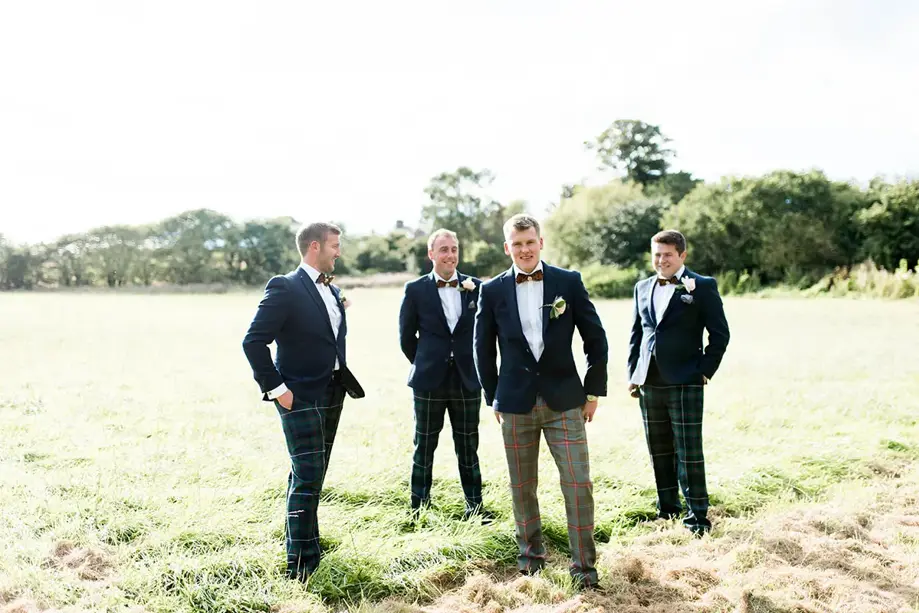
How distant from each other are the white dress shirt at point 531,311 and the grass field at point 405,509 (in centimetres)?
135

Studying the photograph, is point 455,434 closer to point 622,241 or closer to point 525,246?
point 525,246

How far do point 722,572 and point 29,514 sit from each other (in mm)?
4460

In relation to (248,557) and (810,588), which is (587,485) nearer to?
(810,588)

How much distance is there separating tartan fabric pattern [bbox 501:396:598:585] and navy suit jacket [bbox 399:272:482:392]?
3.24 ft

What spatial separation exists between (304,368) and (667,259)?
2.65 m

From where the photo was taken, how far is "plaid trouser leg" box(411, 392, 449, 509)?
15.8ft

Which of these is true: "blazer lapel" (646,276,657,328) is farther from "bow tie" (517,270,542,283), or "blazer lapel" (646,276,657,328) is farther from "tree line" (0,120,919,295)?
"tree line" (0,120,919,295)

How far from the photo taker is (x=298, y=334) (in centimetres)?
392

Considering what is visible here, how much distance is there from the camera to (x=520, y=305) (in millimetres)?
3803

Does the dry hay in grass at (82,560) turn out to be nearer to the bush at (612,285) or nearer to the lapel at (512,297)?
the lapel at (512,297)

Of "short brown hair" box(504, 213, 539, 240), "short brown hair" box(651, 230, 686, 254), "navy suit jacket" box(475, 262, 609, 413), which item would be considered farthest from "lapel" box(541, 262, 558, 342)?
"short brown hair" box(651, 230, 686, 254)

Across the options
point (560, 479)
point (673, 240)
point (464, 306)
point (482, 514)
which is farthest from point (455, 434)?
point (673, 240)

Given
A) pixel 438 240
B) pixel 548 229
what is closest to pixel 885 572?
pixel 438 240

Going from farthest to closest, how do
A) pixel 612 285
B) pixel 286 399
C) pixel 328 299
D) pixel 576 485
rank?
pixel 612 285, pixel 328 299, pixel 286 399, pixel 576 485
